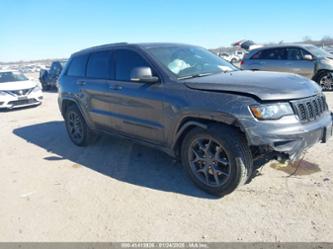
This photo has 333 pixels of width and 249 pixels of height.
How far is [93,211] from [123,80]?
79.0 inches

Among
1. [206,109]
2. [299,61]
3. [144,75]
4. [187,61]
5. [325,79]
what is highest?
[187,61]

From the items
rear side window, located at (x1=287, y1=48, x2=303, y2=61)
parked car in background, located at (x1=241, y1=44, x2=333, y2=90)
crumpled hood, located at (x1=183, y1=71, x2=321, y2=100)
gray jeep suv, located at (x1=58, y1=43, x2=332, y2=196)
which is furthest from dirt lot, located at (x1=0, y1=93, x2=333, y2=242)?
rear side window, located at (x1=287, y1=48, x2=303, y2=61)

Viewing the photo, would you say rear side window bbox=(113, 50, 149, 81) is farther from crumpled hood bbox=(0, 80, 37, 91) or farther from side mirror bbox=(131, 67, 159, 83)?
crumpled hood bbox=(0, 80, 37, 91)

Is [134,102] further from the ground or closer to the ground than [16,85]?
further from the ground

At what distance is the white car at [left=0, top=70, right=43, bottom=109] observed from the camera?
34.7 feet

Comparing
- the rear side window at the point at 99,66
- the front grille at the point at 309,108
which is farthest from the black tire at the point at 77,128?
the front grille at the point at 309,108

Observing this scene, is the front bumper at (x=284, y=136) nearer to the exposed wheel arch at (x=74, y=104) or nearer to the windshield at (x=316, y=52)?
the exposed wheel arch at (x=74, y=104)

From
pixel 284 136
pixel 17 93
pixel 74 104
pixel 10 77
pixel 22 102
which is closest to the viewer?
pixel 284 136

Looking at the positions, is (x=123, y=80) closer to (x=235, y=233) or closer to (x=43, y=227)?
(x=43, y=227)

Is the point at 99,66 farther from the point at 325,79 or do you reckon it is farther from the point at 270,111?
the point at 325,79

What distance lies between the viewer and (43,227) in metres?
3.21

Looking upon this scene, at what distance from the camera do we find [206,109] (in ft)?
11.1

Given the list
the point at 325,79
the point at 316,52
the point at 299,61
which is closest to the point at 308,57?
the point at 299,61

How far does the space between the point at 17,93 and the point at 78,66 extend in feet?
20.2
